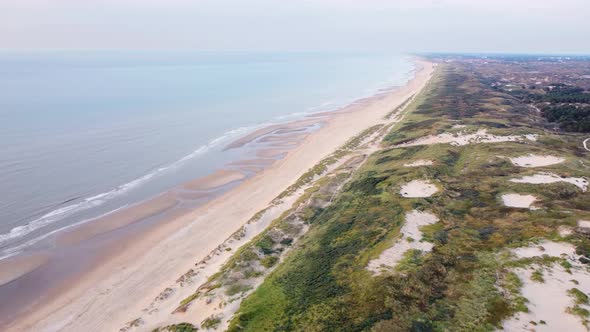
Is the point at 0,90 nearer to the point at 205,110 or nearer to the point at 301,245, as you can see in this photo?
the point at 205,110

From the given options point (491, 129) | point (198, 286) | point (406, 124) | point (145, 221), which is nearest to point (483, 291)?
point (198, 286)

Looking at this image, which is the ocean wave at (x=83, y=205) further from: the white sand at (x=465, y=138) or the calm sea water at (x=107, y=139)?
the white sand at (x=465, y=138)

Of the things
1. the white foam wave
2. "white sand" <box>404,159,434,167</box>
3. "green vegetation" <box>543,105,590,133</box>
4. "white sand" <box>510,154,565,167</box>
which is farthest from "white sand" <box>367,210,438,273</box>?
"green vegetation" <box>543,105,590,133</box>

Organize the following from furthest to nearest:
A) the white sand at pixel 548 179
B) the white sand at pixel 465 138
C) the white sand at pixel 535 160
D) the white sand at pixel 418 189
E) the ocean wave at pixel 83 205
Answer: the white sand at pixel 465 138 → the white sand at pixel 535 160 → the white sand at pixel 548 179 → the white sand at pixel 418 189 → the ocean wave at pixel 83 205

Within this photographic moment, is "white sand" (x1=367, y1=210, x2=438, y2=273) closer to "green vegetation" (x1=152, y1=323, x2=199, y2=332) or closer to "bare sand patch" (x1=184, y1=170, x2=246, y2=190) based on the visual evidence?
"green vegetation" (x1=152, y1=323, x2=199, y2=332)

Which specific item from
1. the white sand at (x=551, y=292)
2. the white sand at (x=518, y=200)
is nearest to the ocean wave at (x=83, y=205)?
the white sand at (x=551, y=292)

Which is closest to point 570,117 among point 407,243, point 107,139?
point 407,243

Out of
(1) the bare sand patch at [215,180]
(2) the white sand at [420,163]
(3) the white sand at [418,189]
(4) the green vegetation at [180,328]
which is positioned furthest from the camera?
(1) the bare sand patch at [215,180]
